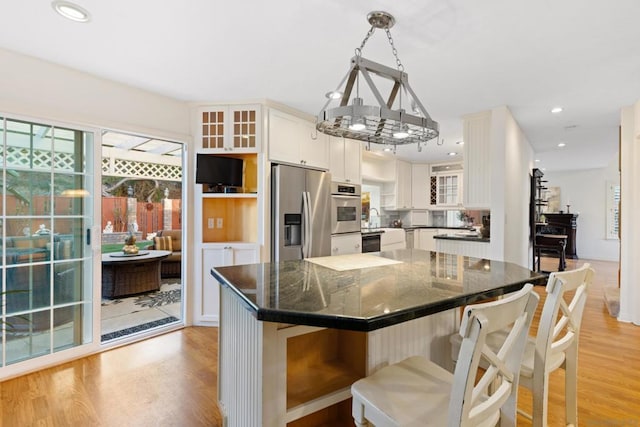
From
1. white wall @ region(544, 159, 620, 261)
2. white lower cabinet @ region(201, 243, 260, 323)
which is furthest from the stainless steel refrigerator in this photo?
white wall @ region(544, 159, 620, 261)

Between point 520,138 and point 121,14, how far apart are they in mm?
4590

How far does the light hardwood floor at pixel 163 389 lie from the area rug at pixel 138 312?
0.40 m

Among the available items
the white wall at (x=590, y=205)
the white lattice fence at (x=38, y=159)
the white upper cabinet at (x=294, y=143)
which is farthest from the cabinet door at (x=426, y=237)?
the white lattice fence at (x=38, y=159)

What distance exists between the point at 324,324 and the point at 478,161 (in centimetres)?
323

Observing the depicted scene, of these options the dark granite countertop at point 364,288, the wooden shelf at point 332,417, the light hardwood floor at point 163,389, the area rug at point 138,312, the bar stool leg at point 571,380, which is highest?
the dark granite countertop at point 364,288

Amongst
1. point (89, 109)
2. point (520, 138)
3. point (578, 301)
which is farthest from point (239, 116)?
point (520, 138)

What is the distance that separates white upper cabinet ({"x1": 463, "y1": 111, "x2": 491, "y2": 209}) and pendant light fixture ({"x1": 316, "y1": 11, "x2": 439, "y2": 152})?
194cm

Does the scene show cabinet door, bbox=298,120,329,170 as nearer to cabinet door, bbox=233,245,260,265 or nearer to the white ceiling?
the white ceiling

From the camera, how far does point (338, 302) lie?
1.21 m

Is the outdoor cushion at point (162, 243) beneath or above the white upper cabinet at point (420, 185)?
beneath

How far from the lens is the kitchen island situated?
1.16 m

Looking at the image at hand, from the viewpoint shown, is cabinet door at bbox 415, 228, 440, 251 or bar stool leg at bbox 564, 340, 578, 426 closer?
bar stool leg at bbox 564, 340, 578, 426

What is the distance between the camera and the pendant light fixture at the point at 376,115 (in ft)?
5.20

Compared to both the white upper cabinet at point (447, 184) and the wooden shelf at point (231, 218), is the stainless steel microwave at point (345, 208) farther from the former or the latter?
the white upper cabinet at point (447, 184)
